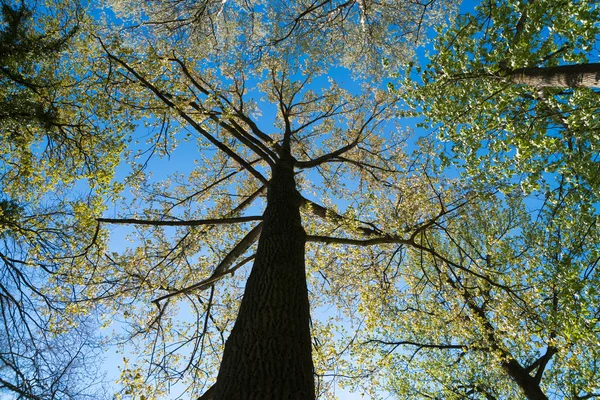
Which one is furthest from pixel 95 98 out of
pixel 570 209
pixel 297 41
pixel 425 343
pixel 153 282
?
pixel 425 343

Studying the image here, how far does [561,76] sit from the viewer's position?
13.5 ft

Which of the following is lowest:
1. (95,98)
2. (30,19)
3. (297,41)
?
(95,98)

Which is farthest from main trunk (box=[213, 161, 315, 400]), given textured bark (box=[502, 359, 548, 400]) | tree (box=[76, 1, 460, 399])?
textured bark (box=[502, 359, 548, 400])

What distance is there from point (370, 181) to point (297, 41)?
201 inches

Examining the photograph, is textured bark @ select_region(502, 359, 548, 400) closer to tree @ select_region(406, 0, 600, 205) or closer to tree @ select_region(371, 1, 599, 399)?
tree @ select_region(371, 1, 599, 399)

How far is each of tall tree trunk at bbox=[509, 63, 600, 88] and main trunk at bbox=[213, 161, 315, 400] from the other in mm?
3813

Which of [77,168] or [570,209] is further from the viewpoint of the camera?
[77,168]

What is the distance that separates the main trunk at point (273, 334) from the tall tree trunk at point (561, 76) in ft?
12.5

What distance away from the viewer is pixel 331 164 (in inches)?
452

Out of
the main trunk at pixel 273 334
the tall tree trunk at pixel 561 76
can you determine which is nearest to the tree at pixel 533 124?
the tall tree trunk at pixel 561 76

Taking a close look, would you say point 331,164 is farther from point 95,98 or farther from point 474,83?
point 95,98

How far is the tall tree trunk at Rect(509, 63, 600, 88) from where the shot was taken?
389 centimetres

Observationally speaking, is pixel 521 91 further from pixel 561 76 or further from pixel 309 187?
pixel 309 187

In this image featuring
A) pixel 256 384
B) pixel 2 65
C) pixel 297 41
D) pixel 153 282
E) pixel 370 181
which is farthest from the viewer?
pixel 370 181
